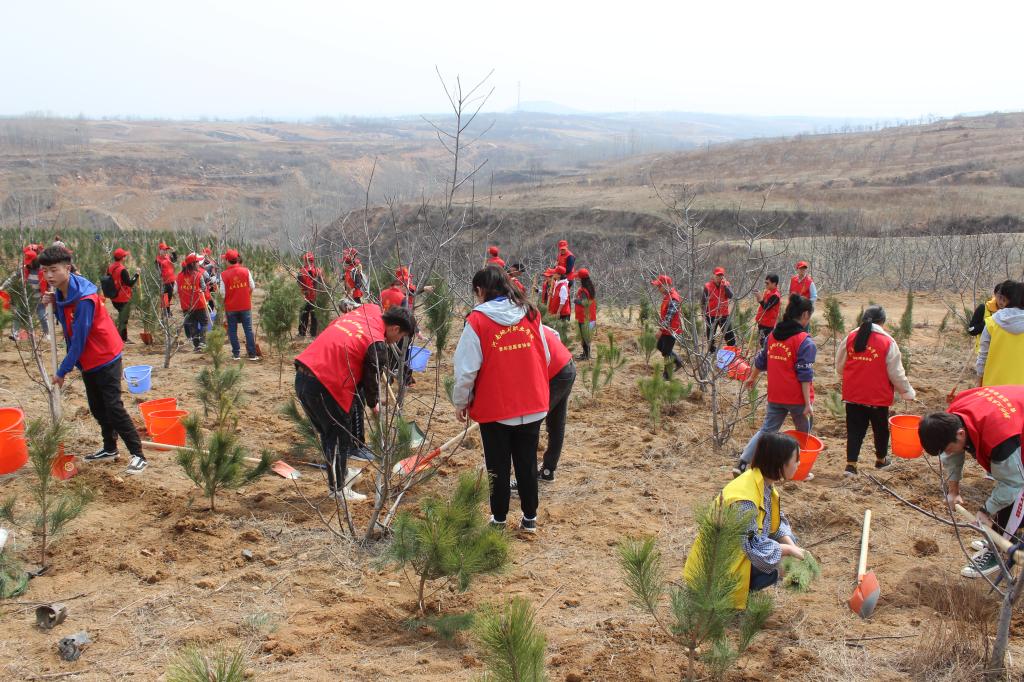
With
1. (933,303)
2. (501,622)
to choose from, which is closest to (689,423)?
(501,622)

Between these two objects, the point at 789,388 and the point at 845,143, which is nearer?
the point at 789,388

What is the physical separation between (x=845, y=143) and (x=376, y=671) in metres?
70.0

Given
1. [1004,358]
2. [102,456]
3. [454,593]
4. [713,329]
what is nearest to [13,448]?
[102,456]

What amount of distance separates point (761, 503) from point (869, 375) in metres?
2.15

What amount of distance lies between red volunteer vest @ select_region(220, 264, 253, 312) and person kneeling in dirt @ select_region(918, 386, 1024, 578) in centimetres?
663

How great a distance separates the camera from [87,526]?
12.2ft

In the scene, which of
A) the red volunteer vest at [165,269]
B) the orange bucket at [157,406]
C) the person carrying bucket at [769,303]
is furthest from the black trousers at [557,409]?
the red volunteer vest at [165,269]

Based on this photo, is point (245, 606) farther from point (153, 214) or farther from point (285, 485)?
point (153, 214)

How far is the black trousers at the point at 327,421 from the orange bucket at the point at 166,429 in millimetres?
1436

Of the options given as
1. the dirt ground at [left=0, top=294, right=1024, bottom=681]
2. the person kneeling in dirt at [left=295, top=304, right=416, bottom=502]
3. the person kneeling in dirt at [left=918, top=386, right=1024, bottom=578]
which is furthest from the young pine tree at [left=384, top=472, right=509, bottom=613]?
the person kneeling in dirt at [left=918, top=386, right=1024, bottom=578]

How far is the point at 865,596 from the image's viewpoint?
119 inches

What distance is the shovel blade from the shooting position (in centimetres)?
302

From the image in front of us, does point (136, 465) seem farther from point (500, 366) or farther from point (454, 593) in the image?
point (500, 366)

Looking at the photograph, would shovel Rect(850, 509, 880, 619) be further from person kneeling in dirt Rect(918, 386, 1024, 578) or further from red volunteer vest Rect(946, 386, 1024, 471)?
red volunteer vest Rect(946, 386, 1024, 471)
